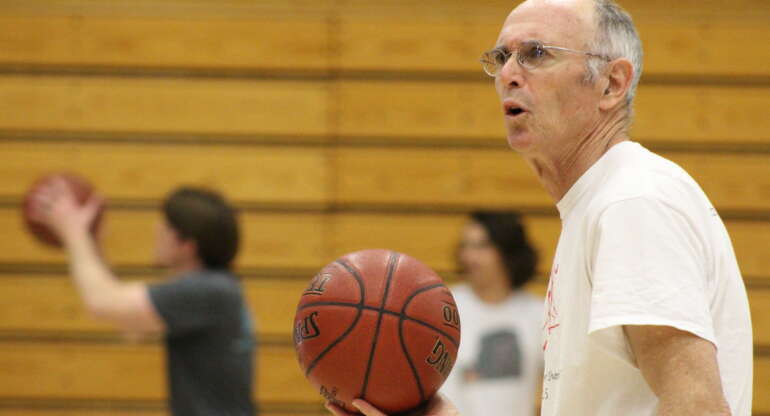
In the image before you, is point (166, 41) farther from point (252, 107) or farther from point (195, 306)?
point (195, 306)

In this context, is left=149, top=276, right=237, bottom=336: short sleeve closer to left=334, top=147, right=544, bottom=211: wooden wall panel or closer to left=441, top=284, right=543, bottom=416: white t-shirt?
left=441, top=284, right=543, bottom=416: white t-shirt

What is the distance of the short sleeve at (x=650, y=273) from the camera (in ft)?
4.54

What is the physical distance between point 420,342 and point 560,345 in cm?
36

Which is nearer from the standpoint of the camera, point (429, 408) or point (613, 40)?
point (613, 40)

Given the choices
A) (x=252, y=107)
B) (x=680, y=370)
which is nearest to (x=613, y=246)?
(x=680, y=370)

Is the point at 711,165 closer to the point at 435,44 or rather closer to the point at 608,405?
the point at 435,44

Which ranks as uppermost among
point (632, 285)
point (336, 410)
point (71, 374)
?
point (632, 285)

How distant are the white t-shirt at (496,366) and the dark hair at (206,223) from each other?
109 cm

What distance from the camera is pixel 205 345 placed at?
3709mm

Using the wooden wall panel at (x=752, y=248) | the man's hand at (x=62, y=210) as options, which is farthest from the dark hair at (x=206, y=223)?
the wooden wall panel at (x=752, y=248)

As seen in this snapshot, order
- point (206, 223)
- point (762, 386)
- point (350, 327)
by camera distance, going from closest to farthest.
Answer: point (350, 327), point (206, 223), point (762, 386)

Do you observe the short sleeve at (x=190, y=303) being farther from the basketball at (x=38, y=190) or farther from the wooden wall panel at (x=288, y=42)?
the wooden wall panel at (x=288, y=42)

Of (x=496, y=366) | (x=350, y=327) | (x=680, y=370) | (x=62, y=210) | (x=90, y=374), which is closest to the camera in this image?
(x=680, y=370)

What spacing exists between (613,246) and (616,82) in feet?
1.40
